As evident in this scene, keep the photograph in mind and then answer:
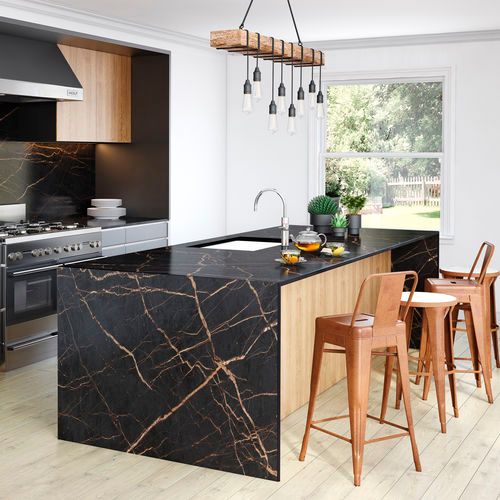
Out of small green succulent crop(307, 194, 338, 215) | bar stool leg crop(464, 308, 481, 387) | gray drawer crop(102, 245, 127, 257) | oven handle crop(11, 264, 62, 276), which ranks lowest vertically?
bar stool leg crop(464, 308, 481, 387)

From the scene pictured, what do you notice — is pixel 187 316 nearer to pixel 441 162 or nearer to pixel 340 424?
pixel 340 424

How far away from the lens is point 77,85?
258 inches

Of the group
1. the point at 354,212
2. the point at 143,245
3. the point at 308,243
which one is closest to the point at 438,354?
the point at 308,243

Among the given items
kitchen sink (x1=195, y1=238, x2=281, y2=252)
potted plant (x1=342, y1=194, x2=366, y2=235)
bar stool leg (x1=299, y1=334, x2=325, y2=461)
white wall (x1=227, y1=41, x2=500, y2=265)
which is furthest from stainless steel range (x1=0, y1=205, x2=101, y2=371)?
white wall (x1=227, y1=41, x2=500, y2=265)

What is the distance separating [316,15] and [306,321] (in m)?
2.71

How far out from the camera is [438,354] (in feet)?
14.9

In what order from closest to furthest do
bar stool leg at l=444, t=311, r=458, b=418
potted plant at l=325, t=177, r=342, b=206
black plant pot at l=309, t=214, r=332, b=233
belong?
bar stool leg at l=444, t=311, r=458, b=418 < black plant pot at l=309, t=214, r=332, b=233 < potted plant at l=325, t=177, r=342, b=206

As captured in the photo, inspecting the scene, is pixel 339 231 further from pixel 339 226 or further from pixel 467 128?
pixel 467 128

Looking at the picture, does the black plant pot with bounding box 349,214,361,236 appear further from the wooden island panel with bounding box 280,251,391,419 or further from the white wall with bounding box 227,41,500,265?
the white wall with bounding box 227,41,500,265

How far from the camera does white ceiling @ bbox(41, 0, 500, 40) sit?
6.05m

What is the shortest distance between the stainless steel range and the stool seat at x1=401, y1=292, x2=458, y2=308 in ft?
7.92

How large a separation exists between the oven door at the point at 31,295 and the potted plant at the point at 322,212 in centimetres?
193

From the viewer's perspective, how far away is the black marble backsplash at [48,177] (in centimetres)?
673

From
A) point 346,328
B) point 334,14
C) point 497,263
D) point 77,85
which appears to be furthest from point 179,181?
point 346,328
